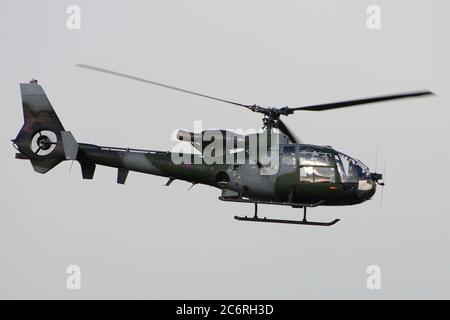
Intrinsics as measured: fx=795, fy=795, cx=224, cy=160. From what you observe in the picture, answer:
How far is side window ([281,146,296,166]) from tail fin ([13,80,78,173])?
5.62 meters

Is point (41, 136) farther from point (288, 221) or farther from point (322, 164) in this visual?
point (322, 164)

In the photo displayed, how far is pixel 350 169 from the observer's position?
66.0 feet

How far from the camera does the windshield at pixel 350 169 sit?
65.6ft

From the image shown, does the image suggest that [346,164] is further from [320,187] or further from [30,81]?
[30,81]

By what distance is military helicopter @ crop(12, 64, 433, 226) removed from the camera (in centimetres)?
1994

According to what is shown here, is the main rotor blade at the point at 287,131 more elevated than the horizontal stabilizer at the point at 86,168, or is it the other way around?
the main rotor blade at the point at 287,131

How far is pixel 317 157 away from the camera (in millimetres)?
20047

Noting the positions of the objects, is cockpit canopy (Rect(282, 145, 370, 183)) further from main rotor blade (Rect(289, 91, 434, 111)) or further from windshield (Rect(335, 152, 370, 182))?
main rotor blade (Rect(289, 91, 434, 111))

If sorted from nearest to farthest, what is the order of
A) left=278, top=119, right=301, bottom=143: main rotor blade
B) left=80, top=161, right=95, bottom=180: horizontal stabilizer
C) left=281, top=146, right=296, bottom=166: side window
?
left=281, top=146, right=296, bottom=166: side window
left=278, top=119, right=301, bottom=143: main rotor blade
left=80, top=161, right=95, bottom=180: horizontal stabilizer

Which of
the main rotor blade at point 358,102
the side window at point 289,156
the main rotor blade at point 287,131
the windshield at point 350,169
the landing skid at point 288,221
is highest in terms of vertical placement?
the main rotor blade at point 358,102

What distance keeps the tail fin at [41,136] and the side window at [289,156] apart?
5.62m

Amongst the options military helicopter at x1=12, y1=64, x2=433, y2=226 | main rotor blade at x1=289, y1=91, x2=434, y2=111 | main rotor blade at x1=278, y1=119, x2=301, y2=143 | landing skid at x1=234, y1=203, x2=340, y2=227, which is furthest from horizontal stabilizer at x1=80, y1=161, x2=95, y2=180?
main rotor blade at x1=289, y1=91, x2=434, y2=111

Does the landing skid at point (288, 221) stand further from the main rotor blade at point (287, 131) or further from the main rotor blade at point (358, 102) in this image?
the main rotor blade at point (358, 102)

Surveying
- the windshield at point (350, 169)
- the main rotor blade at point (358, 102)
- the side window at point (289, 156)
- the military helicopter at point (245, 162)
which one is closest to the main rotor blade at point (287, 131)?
the military helicopter at point (245, 162)
